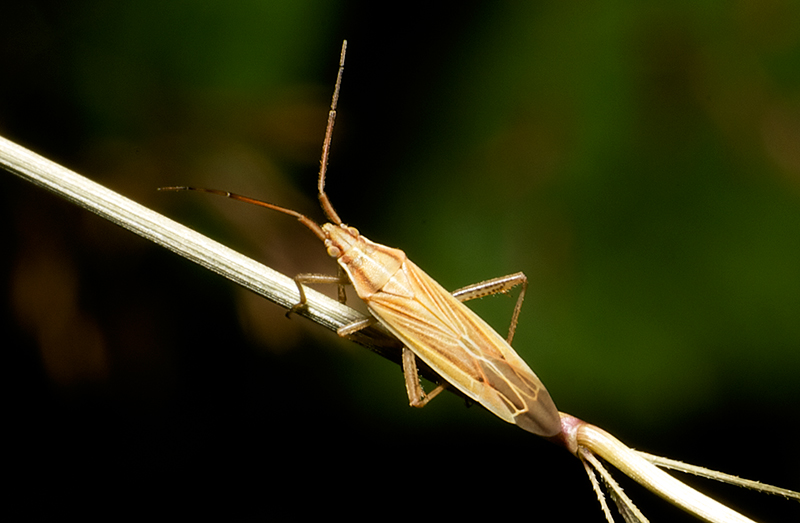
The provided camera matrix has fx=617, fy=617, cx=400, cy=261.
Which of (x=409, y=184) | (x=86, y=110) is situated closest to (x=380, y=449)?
(x=409, y=184)

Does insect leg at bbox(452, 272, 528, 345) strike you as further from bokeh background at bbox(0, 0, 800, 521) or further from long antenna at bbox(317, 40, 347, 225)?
long antenna at bbox(317, 40, 347, 225)

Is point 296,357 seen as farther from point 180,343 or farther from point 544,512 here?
point 544,512

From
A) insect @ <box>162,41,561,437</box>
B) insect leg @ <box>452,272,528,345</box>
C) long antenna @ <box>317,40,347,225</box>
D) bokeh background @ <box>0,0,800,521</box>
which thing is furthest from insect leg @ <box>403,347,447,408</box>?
long antenna @ <box>317,40,347,225</box>

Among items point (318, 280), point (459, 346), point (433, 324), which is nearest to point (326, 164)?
point (318, 280)

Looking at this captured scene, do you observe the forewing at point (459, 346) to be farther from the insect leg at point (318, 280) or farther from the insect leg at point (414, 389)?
the insect leg at point (318, 280)

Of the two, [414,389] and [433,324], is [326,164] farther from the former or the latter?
[414,389]
